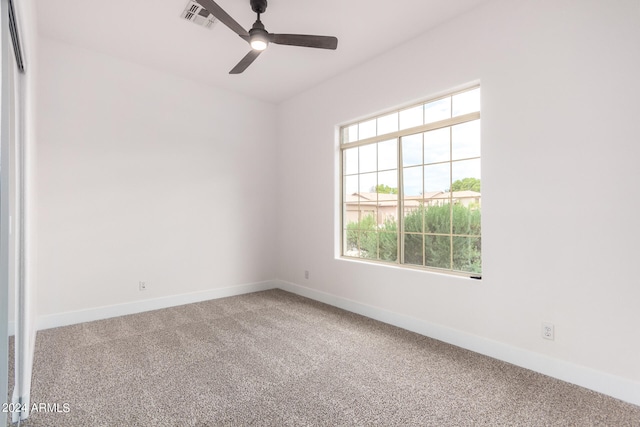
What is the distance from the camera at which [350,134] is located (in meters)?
4.34

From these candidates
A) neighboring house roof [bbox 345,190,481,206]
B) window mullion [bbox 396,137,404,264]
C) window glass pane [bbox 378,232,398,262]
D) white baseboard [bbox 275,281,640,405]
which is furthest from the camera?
window glass pane [bbox 378,232,398,262]

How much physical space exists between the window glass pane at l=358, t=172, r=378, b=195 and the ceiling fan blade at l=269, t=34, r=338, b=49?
1.73 metres

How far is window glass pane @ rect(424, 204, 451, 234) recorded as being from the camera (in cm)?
326

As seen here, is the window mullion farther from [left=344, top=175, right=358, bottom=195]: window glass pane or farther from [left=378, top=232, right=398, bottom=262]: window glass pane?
[left=344, top=175, right=358, bottom=195]: window glass pane

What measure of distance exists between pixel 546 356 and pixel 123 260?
4.35m

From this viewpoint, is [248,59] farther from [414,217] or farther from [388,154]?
[414,217]

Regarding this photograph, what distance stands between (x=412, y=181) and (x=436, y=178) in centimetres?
29

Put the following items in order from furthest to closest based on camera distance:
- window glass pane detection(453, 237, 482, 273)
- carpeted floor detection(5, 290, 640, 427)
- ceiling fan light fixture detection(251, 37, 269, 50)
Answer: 1. window glass pane detection(453, 237, 482, 273)
2. ceiling fan light fixture detection(251, 37, 269, 50)
3. carpeted floor detection(5, 290, 640, 427)

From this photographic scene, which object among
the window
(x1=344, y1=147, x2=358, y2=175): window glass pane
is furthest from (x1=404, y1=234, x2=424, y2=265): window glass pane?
(x1=344, y1=147, x2=358, y2=175): window glass pane

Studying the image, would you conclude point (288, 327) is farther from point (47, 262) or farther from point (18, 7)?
point (18, 7)

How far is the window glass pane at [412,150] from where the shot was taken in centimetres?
351

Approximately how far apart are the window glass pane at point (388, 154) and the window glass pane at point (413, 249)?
2.72ft

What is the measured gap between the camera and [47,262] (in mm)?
3477

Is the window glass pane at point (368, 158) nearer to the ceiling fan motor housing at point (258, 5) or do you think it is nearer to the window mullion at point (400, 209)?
the window mullion at point (400, 209)
